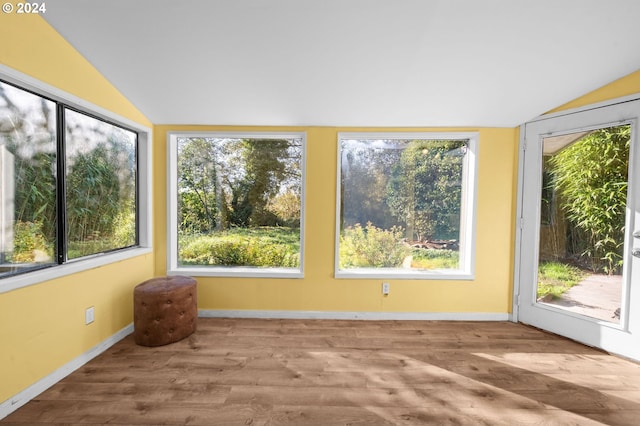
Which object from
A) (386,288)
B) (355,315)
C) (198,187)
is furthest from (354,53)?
(355,315)

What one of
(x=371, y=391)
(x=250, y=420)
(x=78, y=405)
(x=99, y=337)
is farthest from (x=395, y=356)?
(x=99, y=337)

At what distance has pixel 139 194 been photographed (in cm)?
289

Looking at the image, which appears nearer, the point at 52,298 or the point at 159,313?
the point at 52,298

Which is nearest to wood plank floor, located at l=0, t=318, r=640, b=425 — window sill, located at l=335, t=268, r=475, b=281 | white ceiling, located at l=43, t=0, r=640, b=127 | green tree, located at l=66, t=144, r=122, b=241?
window sill, located at l=335, t=268, r=475, b=281

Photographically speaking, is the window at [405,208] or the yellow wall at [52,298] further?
the window at [405,208]

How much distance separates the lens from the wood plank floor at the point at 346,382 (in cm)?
163

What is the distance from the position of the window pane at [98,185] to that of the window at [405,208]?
2289 millimetres

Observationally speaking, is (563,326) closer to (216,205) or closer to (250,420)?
(250,420)

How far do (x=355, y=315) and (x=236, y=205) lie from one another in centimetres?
191

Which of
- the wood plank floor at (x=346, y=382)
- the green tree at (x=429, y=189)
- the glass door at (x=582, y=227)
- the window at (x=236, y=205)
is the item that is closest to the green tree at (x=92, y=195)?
the window at (x=236, y=205)

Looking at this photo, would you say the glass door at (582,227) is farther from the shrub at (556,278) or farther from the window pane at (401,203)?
the window pane at (401,203)

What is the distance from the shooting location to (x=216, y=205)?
3.10 metres

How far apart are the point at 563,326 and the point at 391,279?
5.65 feet

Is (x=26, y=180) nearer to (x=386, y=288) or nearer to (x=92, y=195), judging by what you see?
(x=92, y=195)
